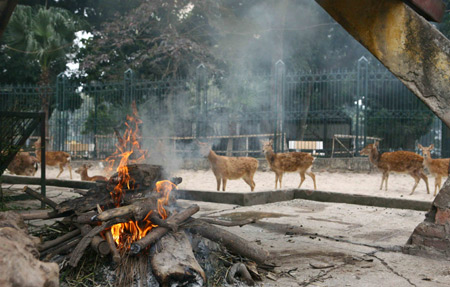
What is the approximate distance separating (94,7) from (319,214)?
68.0 feet

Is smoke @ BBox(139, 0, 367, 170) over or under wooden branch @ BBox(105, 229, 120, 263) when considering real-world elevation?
over

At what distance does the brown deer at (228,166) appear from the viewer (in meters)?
10.5

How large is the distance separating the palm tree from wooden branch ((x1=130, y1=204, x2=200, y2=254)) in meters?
18.7

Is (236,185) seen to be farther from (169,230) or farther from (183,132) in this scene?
(169,230)

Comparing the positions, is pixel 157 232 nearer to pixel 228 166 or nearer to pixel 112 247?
pixel 112 247

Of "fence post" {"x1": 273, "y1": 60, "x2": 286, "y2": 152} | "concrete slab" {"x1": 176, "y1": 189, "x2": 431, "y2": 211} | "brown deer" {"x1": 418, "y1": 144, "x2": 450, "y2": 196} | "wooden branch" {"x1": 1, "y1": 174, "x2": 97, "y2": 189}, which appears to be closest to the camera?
"concrete slab" {"x1": 176, "y1": 189, "x2": 431, "y2": 211}

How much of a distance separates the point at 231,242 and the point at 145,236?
79 centimetres

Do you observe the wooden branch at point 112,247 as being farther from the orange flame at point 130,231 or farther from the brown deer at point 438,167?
the brown deer at point 438,167

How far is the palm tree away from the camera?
20484 mm

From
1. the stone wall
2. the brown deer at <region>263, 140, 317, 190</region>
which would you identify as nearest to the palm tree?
the brown deer at <region>263, 140, 317, 190</region>

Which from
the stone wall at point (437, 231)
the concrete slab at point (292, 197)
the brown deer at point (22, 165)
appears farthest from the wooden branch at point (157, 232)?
the brown deer at point (22, 165)

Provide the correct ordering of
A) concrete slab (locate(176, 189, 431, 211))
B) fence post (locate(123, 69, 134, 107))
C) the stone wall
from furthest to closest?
1. fence post (locate(123, 69, 134, 107))
2. concrete slab (locate(176, 189, 431, 211))
3. the stone wall

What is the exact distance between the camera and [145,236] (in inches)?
127

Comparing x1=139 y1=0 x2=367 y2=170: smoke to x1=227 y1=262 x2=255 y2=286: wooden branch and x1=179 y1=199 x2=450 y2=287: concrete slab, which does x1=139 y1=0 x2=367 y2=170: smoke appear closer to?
x1=179 y1=199 x2=450 y2=287: concrete slab
